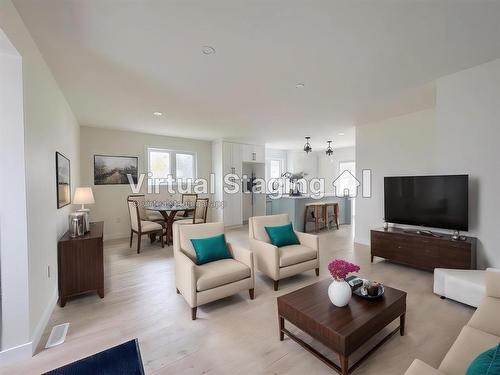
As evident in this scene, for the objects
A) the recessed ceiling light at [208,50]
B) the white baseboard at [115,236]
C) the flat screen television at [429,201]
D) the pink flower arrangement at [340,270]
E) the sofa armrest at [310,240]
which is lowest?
the white baseboard at [115,236]

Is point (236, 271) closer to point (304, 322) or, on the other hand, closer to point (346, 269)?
point (304, 322)

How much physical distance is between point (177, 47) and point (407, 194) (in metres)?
3.64

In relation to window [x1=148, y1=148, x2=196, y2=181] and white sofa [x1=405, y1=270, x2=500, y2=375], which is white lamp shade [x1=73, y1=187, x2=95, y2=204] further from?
white sofa [x1=405, y1=270, x2=500, y2=375]

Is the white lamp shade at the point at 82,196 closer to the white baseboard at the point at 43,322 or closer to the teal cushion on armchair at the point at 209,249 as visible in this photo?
the white baseboard at the point at 43,322

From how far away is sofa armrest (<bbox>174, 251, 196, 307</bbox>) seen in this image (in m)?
2.28

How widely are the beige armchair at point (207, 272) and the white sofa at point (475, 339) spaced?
1.69 m

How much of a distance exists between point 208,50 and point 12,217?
212cm

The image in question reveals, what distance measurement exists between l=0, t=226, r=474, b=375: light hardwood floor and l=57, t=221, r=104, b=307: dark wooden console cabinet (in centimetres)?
16

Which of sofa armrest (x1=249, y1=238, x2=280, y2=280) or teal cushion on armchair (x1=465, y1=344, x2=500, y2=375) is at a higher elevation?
teal cushion on armchair (x1=465, y1=344, x2=500, y2=375)

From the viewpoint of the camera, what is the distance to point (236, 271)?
254 centimetres

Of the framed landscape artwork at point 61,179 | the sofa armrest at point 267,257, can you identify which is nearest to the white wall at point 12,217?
the framed landscape artwork at point 61,179

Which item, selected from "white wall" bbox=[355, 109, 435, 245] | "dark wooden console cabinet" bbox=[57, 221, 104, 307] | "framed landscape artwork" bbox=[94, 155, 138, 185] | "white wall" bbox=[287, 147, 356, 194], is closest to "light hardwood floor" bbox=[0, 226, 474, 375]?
"dark wooden console cabinet" bbox=[57, 221, 104, 307]

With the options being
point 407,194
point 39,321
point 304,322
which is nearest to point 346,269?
point 304,322

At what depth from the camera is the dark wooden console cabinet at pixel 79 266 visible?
257 cm
